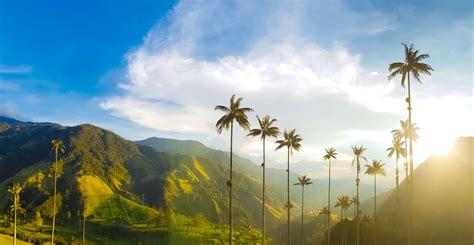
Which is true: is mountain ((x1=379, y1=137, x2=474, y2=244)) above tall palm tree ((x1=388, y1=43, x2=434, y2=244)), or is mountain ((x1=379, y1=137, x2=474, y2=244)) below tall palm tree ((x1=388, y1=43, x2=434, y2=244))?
below

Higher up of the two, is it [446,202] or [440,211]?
[446,202]

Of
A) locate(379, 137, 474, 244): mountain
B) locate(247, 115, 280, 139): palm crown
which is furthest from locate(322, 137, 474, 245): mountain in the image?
locate(247, 115, 280, 139): palm crown

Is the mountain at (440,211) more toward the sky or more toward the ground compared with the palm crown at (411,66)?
more toward the ground

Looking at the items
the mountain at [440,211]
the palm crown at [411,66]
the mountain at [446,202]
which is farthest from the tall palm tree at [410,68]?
the mountain at [446,202]

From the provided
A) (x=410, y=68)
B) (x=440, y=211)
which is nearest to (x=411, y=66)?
(x=410, y=68)

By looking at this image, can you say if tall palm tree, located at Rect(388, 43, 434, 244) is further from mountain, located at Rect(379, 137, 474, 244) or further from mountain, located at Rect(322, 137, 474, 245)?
mountain, located at Rect(379, 137, 474, 244)

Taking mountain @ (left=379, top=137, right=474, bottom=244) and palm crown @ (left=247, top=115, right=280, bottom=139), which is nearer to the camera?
palm crown @ (left=247, top=115, right=280, bottom=139)

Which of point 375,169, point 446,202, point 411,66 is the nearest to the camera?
point 411,66

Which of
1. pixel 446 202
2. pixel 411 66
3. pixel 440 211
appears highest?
pixel 411 66

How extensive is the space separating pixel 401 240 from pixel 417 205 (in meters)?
59.1

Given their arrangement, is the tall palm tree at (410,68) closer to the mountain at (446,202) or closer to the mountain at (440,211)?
the mountain at (440,211)

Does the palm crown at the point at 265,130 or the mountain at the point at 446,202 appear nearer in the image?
the palm crown at the point at 265,130

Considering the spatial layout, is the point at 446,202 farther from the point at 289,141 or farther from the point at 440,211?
the point at 289,141

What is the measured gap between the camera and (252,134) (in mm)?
59688
